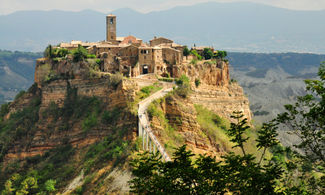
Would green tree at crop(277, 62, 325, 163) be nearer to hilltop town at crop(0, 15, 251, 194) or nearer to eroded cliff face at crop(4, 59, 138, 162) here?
hilltop town at crop(0, 15, 251, 194)

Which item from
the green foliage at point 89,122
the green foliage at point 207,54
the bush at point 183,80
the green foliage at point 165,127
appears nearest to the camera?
the green foliage at point 165,127

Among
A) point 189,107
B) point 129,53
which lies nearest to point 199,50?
point 129,53

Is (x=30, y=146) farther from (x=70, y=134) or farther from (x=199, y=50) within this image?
(x=199, y=50)

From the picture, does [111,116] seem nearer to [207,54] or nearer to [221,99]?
[221,99]

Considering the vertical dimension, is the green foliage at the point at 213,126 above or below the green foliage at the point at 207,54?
below

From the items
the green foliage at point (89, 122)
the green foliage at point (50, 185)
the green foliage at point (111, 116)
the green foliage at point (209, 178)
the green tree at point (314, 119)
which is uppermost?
the green tree at point (314, 119)

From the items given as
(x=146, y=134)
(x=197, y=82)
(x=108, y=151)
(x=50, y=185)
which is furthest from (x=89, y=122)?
(x=197, y=82)

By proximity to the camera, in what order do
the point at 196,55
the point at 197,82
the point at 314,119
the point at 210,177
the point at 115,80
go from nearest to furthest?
the point at 314,119
the point at 210,177
the point at 115,80
the point at 197,82
the point at 196,55

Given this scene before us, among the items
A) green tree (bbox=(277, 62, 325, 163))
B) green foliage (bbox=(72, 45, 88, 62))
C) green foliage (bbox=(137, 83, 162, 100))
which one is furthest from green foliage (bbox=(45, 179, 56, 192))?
green tree (bbox=(277, 62, 325, 163))

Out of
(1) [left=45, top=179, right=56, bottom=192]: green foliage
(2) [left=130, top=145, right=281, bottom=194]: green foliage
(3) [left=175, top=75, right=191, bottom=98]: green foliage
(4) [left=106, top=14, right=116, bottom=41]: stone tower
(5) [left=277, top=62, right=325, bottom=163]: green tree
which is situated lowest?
(1) [left=45, top=179, right=56, bottom=192]: green foliage

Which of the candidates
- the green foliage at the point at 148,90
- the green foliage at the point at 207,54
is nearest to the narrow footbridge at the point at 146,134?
the green foliage at the point at 148,90

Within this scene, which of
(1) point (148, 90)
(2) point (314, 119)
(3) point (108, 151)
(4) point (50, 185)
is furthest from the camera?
(1) point (148, 90)

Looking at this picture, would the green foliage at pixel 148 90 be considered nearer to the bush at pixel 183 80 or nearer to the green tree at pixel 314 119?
the bush at pixel 183 80

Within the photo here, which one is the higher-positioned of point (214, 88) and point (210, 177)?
point (210, 177)
